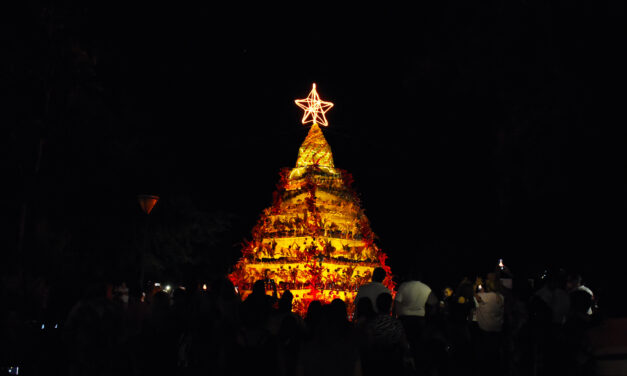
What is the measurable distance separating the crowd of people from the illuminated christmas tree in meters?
7.00

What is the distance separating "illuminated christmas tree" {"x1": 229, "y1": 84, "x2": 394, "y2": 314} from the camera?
66.5 ft

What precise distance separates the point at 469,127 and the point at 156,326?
438 inches

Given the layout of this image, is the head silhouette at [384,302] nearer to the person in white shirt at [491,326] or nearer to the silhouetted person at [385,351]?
the silhouetted person at [385,351]

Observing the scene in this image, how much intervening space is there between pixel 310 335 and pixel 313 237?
12.3m

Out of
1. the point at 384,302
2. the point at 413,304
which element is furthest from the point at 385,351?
the point at 413,304

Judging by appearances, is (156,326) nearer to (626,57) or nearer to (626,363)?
(626,363)

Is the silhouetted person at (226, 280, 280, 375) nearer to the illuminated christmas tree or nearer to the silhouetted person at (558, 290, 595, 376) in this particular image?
the silhouetted person at (558, 290, 595, 376)

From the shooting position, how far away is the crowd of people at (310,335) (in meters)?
7.71

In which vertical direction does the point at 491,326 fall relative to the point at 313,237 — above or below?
below

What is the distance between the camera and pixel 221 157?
33.1m

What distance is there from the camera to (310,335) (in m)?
8.02

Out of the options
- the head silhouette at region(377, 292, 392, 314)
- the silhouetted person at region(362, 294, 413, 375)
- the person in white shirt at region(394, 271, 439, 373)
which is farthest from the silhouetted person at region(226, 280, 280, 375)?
the person in white shirt at region(394, 271, 439, 373)

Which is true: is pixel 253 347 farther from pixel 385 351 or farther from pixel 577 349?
pixel 577 349

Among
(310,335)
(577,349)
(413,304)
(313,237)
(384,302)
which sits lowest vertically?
(577,349)
